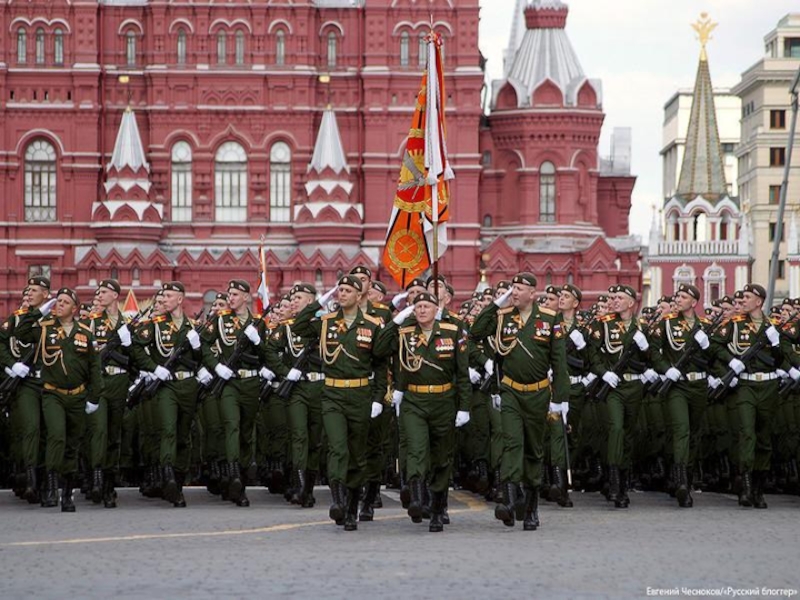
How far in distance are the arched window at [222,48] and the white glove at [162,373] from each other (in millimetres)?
44764

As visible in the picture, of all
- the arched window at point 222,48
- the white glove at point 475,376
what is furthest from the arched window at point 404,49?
the white glove at point 475,376

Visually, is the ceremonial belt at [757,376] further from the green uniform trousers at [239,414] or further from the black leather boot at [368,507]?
the green uniform trousers at [239,414]

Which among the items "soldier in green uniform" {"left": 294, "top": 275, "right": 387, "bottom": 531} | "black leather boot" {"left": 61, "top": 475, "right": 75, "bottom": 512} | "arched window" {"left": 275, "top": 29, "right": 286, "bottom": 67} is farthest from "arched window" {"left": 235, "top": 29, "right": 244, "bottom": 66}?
"soldier in green uniform" {"left": 294, "top": 275, "right": 387, "bottom": 531}

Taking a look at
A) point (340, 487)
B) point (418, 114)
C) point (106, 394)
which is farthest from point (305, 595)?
point (418, 114)

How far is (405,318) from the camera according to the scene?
52.3 feet

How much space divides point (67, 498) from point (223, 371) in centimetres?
192

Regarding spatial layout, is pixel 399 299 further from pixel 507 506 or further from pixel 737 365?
pixel 507 506

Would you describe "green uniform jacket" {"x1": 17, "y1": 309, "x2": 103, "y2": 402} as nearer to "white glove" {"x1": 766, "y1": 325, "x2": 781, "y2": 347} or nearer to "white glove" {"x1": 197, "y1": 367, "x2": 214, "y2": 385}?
"white glove" {"x1": 197, "y1": 367, "x2": 214, "y2": 385}

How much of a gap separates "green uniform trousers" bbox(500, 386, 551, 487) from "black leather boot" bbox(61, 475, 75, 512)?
413cm

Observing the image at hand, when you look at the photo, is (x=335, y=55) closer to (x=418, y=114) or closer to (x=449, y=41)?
(x=449, y=41)

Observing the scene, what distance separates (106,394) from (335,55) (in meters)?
45.4

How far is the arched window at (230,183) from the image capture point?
62.8 meters

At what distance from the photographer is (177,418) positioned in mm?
18891

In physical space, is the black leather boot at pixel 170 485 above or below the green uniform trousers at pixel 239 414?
below
